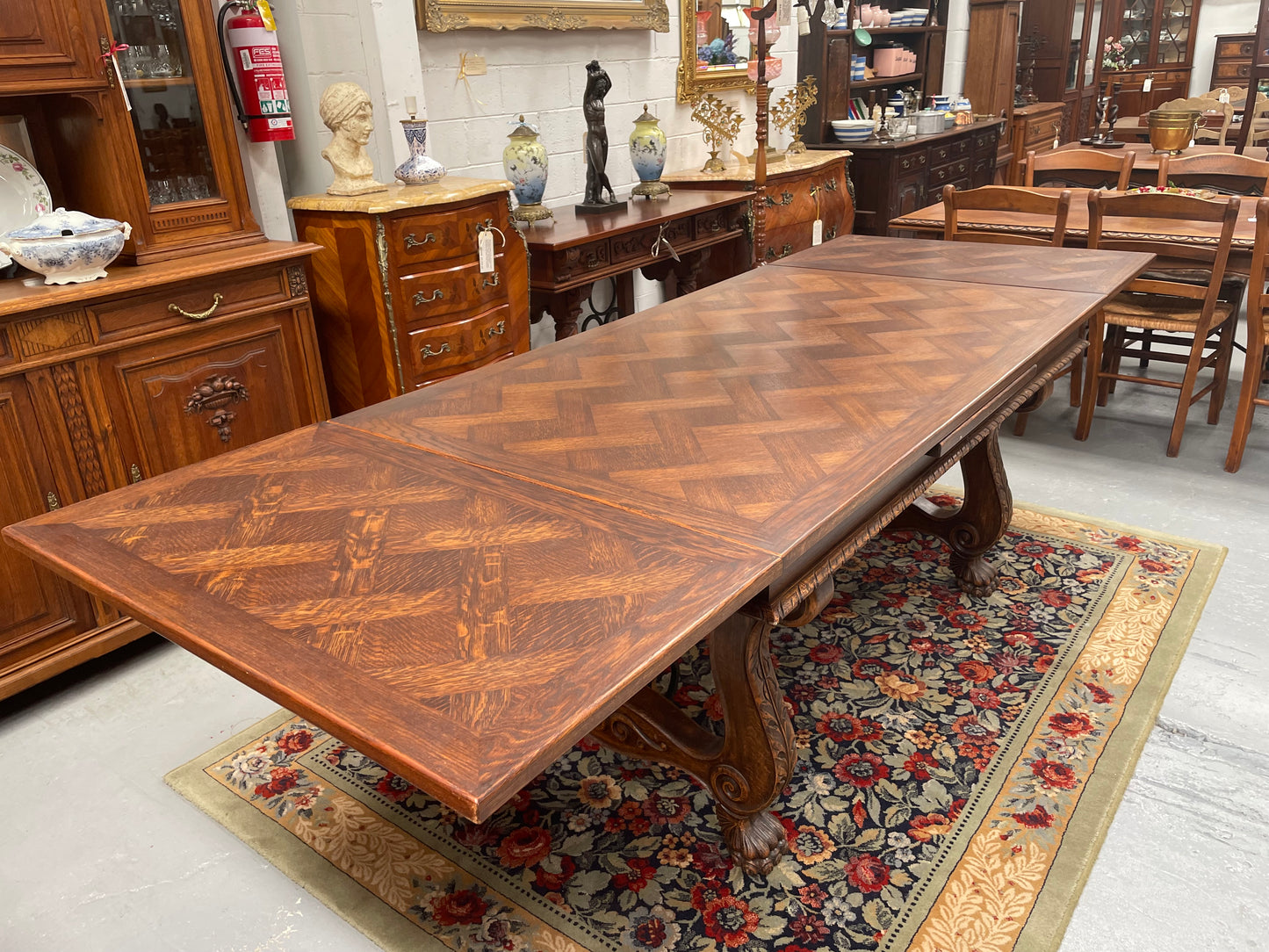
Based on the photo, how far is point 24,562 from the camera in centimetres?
226

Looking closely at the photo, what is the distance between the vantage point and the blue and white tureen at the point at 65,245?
2.21 m

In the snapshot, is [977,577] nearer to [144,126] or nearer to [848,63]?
[144,126]

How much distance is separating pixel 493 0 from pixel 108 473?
2263 millimetres

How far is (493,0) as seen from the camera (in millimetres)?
3508

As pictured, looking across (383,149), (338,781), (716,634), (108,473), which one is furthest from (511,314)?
(716,634)

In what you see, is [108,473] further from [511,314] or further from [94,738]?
[511,314]

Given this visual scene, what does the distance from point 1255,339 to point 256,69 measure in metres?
3.37

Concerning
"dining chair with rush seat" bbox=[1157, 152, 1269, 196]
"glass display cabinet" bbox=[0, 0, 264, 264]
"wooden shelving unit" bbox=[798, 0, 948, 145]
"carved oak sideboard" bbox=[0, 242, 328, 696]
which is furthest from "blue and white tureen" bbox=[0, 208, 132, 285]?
"wooden shelving unit" bbox=[798, 0, 948, 145]

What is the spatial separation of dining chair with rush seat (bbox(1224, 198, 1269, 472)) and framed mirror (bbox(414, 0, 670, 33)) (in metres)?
2.61

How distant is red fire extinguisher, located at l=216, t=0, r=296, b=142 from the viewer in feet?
8.96

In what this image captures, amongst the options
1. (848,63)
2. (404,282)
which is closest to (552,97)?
(404,282)

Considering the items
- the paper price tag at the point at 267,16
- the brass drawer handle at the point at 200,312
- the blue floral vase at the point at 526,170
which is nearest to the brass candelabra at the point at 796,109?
the blue floral vase at the point at 526,170

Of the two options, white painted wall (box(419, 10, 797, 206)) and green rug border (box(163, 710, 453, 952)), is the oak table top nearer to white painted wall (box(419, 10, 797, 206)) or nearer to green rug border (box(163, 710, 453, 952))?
white painted wall (box(419, 10, 797, 206))

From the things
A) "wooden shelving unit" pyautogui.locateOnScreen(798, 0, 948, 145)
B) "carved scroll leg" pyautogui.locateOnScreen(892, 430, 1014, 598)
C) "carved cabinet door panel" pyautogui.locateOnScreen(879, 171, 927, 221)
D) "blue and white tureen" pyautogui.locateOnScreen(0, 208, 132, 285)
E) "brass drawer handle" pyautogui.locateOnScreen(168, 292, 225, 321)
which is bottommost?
"carved scroll leg" pyautogui.locateOnScreen(892, 430, 1014, 598)
